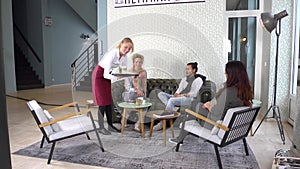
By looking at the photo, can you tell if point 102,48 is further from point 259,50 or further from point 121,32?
point 259,50

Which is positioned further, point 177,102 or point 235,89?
point 177,102

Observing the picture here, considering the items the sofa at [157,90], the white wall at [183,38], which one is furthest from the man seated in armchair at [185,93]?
the white wall at [183,38]

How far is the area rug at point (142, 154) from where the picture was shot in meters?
2.81

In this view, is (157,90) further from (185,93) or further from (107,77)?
(107,77)

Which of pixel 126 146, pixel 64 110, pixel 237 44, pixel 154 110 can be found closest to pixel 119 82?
pixel 154 110

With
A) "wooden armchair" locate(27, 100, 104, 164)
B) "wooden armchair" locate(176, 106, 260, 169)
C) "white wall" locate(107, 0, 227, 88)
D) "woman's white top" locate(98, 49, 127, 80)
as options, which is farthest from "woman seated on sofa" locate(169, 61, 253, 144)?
"white wall" locate(107, 0, 227, 88)

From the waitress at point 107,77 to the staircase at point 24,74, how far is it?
6.03 meters

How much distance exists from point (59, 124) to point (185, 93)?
1.85 metres

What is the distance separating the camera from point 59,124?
10.5ft

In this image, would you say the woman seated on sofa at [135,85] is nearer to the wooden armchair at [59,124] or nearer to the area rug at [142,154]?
the area rug at [142,154]

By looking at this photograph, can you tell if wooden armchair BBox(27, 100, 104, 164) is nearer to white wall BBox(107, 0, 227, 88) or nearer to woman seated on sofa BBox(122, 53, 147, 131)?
woman seated on sofa BBox(122, 53, 147, 131)

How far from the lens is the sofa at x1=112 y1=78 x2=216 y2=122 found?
398 cm

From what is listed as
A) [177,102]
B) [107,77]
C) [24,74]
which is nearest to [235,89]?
[177,102]

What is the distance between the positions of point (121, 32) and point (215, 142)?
2182 millimetres
